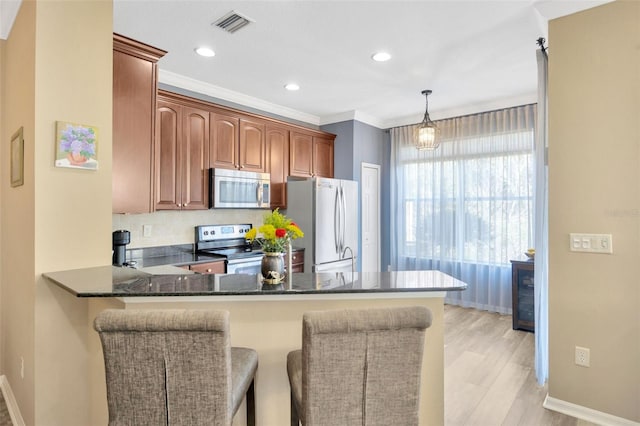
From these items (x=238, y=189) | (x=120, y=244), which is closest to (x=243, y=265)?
(x=238, y=189)

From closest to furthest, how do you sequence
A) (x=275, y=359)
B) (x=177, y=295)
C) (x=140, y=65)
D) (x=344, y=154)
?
(x=177, y=295) → (x=275, y=359) → (x=140, y=65) → (x=344, y=154)

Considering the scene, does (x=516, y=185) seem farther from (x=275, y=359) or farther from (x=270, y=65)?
(x=275, y=359)

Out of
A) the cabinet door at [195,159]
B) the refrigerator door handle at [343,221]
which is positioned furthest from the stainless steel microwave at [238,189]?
the refrigerator door handle at [343,221]

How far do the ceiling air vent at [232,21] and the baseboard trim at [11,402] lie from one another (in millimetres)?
2790

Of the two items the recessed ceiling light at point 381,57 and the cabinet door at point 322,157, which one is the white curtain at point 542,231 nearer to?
the recessed ceiling light at point 381,57

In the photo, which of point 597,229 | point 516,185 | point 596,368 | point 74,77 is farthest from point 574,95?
point 74,77

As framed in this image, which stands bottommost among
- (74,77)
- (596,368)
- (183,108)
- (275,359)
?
(596,368)

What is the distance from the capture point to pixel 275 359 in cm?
157

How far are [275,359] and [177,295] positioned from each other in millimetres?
525

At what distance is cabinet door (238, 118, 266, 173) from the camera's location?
399 cm

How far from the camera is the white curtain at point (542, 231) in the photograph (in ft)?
8.42

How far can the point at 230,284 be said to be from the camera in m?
1.52

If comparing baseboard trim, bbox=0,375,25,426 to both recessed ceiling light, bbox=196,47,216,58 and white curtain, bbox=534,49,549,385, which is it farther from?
white curtain, bbox=534,49,549,385

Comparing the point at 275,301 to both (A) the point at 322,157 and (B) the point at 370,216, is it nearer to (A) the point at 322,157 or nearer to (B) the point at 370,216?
(A) the point at 322,157
